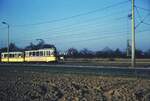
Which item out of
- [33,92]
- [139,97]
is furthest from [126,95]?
[33,92]

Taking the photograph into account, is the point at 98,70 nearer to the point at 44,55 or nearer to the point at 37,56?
the point at 44,55

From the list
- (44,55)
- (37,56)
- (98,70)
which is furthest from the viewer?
(37,56)

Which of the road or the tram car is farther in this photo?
the tram car

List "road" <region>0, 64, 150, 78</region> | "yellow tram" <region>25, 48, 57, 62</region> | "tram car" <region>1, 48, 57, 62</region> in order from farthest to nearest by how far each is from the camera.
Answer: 1. "tram car" <region>1, 48, 57, 62</region>
2. "yellow tram" <region>25, 48, 57, 62</region>
3. "road" <region>0, 64, 150, 78</region>

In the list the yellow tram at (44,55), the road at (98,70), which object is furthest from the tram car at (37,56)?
the road at (98,70)

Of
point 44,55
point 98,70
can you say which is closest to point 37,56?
point 44,55

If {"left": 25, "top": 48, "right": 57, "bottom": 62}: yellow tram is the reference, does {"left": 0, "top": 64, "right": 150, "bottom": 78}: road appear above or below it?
below

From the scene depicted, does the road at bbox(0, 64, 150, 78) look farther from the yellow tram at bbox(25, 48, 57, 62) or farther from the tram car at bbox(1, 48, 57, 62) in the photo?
the tram car at bbox(1, 48, 57, 62)

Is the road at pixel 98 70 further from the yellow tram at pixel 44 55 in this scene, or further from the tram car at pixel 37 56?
the tram car at pixel 37 56

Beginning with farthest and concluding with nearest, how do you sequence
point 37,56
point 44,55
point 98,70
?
point 37,56 → point 44,55 → point 98,70

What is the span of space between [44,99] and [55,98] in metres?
0.47

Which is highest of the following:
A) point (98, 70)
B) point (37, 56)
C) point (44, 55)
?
point (44, 55)

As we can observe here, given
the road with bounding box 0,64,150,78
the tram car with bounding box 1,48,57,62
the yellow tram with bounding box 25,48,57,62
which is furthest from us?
the tram car with bounding box 1,48,57,62

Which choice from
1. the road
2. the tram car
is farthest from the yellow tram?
the road
